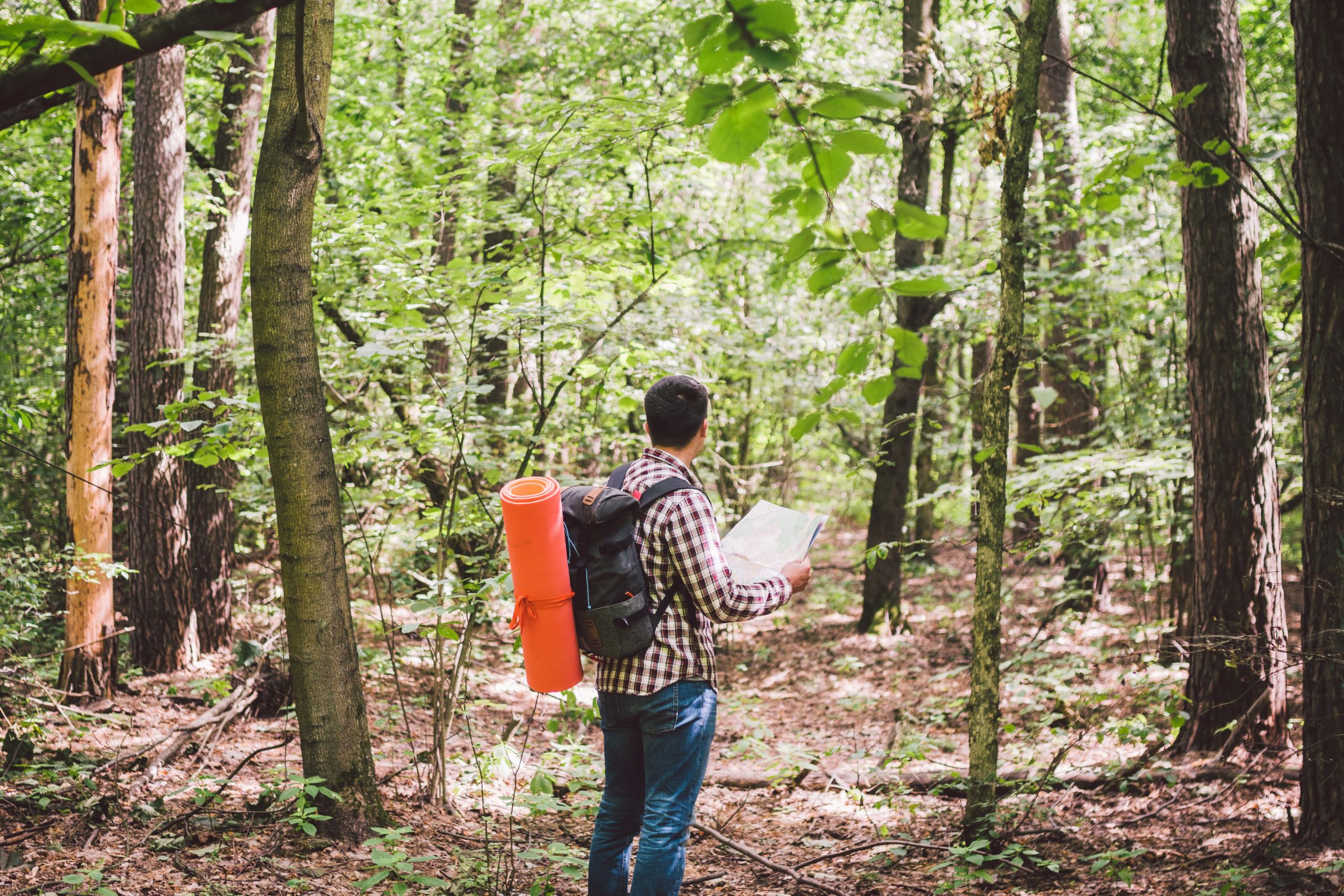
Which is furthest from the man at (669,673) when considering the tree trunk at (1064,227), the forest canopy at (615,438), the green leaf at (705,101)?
the tree trunk at (1064,227)

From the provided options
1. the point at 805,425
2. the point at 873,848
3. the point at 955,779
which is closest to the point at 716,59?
the point at 805,425

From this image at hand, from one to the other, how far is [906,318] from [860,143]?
7587mm

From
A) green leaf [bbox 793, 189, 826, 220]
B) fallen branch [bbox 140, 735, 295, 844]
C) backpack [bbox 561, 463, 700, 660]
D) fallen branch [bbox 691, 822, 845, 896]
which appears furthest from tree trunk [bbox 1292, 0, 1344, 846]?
fallen branch [bbox 140, 735, 295, 844]

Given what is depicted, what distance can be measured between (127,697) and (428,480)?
106 inches

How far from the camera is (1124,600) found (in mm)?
9938

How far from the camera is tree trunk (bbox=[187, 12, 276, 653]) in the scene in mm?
7621

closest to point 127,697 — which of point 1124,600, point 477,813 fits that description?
point 477,813

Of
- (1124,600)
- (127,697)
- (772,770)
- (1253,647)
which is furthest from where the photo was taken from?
(1124,600)

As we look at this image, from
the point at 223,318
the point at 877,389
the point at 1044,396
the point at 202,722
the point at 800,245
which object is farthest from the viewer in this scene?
the point at 223,318

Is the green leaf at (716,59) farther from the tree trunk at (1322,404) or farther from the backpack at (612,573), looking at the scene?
the tree trunk at (1322,404)

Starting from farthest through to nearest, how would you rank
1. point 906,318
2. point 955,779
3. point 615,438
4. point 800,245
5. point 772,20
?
point 906,318 < point 615,438 < point 955,779 < point 800,245 < point 772,20

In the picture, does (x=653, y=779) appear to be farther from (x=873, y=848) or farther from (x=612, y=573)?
(x=873, y=848)

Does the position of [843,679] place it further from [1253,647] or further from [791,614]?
[1253,647]

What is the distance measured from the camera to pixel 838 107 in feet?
4.38
